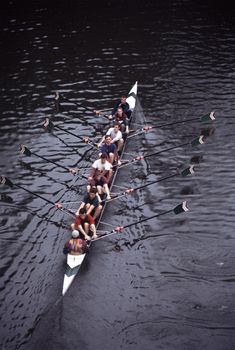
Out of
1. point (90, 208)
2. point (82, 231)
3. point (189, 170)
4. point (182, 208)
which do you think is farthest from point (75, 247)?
point (189, 170)

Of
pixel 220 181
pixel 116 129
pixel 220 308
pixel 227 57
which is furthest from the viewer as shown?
pixel 227 57

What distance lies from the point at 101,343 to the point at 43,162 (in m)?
12.1

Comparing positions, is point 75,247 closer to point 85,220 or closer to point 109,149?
point 85,220

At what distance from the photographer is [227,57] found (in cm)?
3441

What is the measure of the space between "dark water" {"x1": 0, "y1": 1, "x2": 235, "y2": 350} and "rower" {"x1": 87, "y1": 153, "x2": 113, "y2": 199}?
1161 millimetres

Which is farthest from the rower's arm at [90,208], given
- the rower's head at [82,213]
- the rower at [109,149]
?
the rower at [109,149]

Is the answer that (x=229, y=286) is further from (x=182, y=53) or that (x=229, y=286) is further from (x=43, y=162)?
(x=182, y=53)

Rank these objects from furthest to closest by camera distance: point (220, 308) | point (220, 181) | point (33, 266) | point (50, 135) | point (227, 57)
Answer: point (227, 57), point (50, 135), point (220, 181), point (33, 266), point (220, 308)

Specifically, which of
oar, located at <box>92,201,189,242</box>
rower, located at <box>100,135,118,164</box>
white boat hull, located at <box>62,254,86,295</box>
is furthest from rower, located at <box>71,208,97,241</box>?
rower, located at <box>100,135,118,164</box>

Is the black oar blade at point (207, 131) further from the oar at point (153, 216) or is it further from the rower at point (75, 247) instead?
the rower at point (75, 247)

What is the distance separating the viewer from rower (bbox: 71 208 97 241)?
17.2 metres

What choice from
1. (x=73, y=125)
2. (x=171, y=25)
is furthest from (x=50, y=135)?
(x=171, y=25)

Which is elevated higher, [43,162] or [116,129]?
[116,129]

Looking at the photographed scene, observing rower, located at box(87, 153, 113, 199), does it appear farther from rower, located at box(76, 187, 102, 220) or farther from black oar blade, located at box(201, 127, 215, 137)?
black oar blade, located at box(201, 127, 215, 137)
